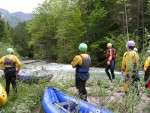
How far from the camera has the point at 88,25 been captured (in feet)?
112

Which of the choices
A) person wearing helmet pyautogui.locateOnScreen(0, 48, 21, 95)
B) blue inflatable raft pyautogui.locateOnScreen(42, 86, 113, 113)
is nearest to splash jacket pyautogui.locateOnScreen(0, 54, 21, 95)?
person wearing helmet pyautogui.locateOnScreen(0, 48, 21, 95)

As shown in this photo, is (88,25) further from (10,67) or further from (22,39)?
(22,39)

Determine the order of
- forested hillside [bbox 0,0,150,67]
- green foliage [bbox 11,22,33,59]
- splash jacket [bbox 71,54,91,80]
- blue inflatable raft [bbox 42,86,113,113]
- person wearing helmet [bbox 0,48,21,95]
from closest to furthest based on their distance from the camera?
blue inflatable raft [bbox 42,86,113,113]
splash jacket [bbox 71,54,91,80]
person wearing helmet [bbox 0,48,21,95]
forested hillside [bbox 0,0,150,67]
green foliage [bbox 11,22,33,59]

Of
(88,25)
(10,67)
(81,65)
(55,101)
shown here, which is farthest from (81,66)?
(88,25)

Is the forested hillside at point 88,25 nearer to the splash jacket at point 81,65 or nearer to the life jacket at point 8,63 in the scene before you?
the life jacket at point 8,63

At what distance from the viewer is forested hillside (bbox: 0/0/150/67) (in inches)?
1167


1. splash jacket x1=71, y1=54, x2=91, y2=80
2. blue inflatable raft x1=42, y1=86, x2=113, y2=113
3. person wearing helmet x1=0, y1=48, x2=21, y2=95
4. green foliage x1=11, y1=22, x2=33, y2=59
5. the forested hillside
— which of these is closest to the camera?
blue inflatable raft x1=42, y1=86, x2=113, y2=113

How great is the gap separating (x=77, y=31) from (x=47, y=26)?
1300cm

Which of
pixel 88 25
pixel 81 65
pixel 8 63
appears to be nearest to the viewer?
pixel 81 65

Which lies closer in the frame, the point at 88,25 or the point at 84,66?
the point at 84,66

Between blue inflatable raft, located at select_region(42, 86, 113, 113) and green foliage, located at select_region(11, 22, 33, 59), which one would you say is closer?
blue inflatable raft, located at select_region(42, 86, 113, 113)

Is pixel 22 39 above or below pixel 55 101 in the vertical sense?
above

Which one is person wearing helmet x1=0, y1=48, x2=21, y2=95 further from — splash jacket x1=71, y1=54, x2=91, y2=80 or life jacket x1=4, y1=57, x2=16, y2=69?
splash jacket x1=71, y1=54, x2=91, y2=80

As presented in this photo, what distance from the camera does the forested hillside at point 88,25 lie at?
29641mm
